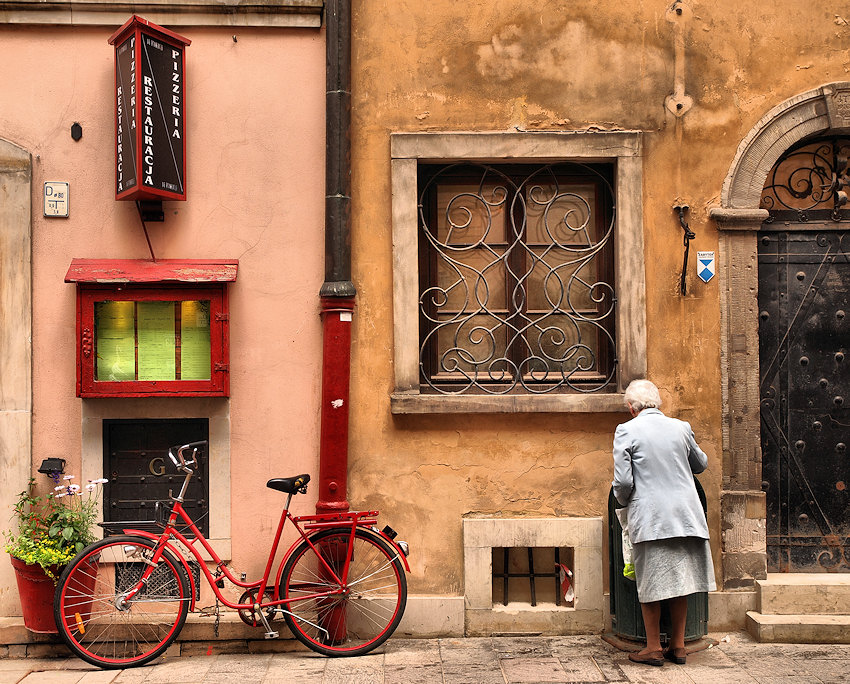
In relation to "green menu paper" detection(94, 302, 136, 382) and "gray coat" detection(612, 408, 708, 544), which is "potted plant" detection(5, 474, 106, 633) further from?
"gray coat" detection(612, 408, 708, 544)

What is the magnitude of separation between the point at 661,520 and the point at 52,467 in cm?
390

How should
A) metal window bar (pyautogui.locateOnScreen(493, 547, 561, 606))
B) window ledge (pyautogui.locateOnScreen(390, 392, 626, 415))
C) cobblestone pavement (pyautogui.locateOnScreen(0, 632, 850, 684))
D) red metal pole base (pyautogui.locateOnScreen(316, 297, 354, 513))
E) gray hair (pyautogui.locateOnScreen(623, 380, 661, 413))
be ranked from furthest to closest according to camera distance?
metal window bar (pyautogui.locateOnScreen(493, 547, 561, 606))
window ledge (pyautogui.locateOnScreen(390, 392, 626, 415))
red metal pole base (pyautogui.locateOnScreen(316, 297, 354, 513))
gray hair (pyautogui.locateOnScreen(623, 380, 661, 413))
cobblestone pavement (pyautogui.locateOnScreen(0, 632, 850, 684))

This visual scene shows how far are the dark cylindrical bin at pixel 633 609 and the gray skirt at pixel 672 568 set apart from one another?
0.87 feet

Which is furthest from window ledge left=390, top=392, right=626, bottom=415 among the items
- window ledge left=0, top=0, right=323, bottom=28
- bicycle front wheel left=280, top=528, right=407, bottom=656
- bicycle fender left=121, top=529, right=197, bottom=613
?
window ledge left=0, top=0, right=323, bottom=28

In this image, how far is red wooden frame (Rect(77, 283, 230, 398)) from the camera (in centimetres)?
564

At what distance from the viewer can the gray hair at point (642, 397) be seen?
531cm

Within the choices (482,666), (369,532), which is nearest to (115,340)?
(369,532)

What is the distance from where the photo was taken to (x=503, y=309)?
6.14m

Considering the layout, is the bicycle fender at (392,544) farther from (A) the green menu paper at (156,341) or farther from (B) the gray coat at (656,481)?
(A) the green menu paper at (156,341)

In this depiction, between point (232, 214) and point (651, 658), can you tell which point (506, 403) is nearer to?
point (651, 658)

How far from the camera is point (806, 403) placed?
6152mm

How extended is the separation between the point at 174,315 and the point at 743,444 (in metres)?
3.99

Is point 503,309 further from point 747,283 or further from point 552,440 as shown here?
point 747,283

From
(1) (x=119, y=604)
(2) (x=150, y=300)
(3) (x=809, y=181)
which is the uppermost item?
(3) (x=809, y=181)
